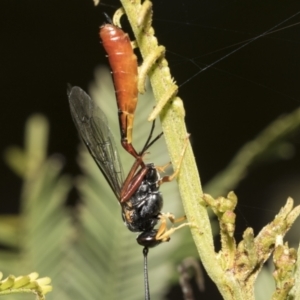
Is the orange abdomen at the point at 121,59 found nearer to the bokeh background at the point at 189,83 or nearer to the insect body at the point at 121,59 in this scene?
the insect body at the point at 121,59

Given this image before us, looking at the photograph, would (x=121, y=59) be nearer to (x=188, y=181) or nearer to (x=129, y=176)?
(x=188, y=181)

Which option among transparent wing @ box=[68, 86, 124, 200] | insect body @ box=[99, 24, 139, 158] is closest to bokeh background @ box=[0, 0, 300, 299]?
transparent wing @ box=[68, 86, 124, 200]

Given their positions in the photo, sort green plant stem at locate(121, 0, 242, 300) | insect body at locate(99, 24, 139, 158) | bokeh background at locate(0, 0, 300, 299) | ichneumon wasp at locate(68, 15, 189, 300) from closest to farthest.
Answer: green plant stem at locate(121, 0, 242, 300), insect body at locate(99, 24, 139, 158), ichneumon wasp at locate(68, 15, 189, 300), bokeh background at locate(0, 0, 300, 299)

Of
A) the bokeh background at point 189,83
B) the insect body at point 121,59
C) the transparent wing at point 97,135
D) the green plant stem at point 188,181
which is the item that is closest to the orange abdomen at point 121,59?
the insect body at point 121,59

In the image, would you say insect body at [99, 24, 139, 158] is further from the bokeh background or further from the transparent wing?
the bokeh background

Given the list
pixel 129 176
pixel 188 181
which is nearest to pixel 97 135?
pixel 129 176

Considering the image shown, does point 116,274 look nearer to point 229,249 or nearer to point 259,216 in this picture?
point 229,249
